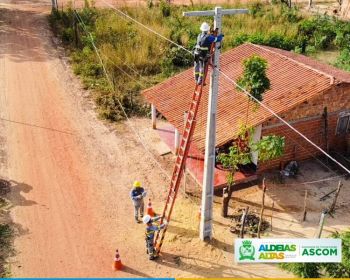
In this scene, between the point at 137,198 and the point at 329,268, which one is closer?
the point at 329,268

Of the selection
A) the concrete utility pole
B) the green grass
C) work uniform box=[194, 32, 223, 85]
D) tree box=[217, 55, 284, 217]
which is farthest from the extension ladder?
the green grass

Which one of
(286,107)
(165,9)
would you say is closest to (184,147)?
(286,107)

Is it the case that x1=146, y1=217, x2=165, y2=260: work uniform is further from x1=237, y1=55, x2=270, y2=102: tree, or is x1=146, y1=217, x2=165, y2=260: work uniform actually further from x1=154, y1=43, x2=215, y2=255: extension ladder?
x1=237, y1=55, x2=270, y2=102: tree

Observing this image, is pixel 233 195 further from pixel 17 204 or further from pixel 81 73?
pixel 81 73

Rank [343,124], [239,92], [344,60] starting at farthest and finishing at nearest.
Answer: [344,60], [343,124], [239,92]

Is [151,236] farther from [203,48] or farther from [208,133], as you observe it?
[203,48]
